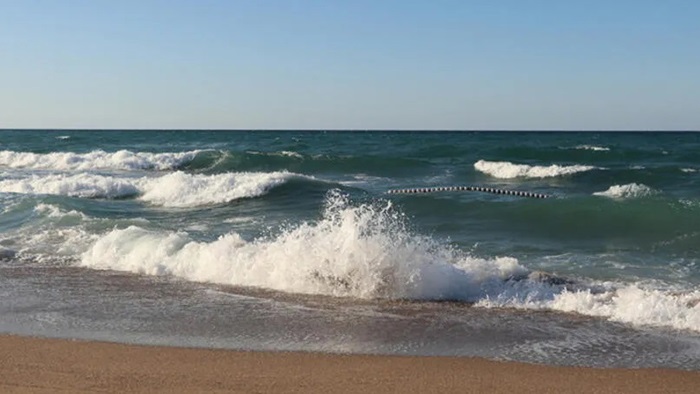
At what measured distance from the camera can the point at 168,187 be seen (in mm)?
20891

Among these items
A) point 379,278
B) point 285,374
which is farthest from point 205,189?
point 285,374

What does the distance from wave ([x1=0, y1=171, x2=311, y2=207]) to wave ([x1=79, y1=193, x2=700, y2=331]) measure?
32.3 ft

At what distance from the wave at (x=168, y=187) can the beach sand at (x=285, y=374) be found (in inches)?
530

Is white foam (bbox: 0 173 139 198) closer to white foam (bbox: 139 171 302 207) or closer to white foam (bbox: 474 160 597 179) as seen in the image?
white foam (bbox: 139 171 302 207)

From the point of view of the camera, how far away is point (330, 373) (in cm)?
530

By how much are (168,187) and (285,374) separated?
16298mm

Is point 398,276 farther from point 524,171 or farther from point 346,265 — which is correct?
point 524,171

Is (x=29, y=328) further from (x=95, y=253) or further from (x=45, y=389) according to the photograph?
(x=95, y=253)

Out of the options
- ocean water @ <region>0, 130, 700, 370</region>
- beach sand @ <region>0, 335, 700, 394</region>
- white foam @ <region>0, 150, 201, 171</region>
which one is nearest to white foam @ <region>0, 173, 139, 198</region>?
ocean water @ <region>0, 130, 700, 370</region>

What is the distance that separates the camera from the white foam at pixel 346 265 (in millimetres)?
8352

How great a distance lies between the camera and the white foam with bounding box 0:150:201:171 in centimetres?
3525

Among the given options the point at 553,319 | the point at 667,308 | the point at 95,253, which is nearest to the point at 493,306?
the point at 553,319

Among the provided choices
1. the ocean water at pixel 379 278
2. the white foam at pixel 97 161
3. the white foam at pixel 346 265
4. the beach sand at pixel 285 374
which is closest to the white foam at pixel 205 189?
the ocean water at pixel 379 278

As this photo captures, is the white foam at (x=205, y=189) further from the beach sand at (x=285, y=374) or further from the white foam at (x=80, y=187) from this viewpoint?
the beach sand at (x=285, y=374)
